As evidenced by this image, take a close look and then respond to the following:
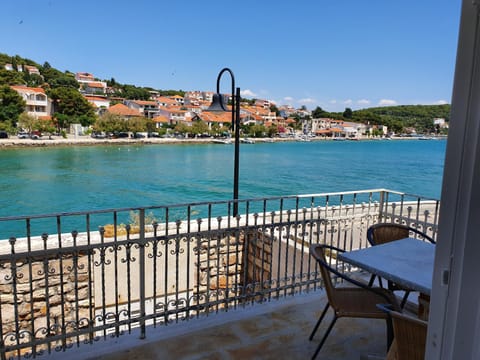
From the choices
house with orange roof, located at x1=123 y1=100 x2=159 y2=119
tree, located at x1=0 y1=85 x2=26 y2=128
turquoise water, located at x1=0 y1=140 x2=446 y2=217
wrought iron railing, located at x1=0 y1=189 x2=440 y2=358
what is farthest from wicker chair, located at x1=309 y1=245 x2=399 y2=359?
house with orange roof, located at x1=123 y1=100 x2=159 y2=119

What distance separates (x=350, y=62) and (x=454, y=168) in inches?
2681

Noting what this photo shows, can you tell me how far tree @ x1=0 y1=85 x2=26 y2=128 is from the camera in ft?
176

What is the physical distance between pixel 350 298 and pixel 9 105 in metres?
64.8

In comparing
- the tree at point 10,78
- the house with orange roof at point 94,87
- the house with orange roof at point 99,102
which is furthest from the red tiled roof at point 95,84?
the tree at point 10,78

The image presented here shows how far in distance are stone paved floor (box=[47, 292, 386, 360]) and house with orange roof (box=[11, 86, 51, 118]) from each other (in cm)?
6739

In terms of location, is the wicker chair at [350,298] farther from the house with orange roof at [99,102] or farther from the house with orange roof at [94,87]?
the house with orange roof at [94,87]

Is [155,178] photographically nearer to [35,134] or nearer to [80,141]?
[80,141]

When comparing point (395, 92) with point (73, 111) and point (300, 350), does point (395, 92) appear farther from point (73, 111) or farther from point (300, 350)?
point (300, 350)

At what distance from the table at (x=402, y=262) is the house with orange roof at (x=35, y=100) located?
2689 inches

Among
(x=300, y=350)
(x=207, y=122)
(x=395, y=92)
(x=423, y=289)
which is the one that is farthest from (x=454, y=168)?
(x=395, y=92)

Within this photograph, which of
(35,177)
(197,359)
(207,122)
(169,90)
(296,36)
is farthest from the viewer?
(169,90)

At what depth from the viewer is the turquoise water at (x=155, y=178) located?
82.0ft

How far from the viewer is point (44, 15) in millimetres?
49531

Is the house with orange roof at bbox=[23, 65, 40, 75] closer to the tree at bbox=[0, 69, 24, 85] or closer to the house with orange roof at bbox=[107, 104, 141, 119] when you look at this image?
the tree at bbox=[0, 69, 24, 85]
